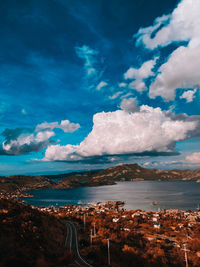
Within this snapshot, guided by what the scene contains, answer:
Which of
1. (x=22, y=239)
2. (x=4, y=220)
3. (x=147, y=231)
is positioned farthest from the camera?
(x=147, y=231)

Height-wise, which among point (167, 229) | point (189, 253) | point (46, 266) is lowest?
point (167, 229)

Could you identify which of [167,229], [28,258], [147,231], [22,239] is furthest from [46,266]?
[167,229]

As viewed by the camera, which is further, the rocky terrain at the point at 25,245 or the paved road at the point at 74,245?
the paved road at the point at 74,245

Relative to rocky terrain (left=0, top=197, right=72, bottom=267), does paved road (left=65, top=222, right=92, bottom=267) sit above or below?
below

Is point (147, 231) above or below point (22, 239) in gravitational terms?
below

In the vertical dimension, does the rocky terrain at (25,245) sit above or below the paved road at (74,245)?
above

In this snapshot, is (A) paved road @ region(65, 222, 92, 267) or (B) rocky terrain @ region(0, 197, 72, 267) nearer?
(B) rocky terrain @ region(0, 197, 72, 267)

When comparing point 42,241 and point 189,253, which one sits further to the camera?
point 189,253

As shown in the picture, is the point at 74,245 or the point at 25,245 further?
the point at 74,245

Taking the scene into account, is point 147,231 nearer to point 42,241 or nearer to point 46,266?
point 42,241

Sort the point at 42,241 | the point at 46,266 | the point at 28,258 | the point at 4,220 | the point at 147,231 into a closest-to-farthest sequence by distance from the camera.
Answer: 1. the point at 46,266
2. the point at 28,258
3. the point at 42,241
4. the point at 4,220
5. the point at 147,231

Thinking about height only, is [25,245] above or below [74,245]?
above
